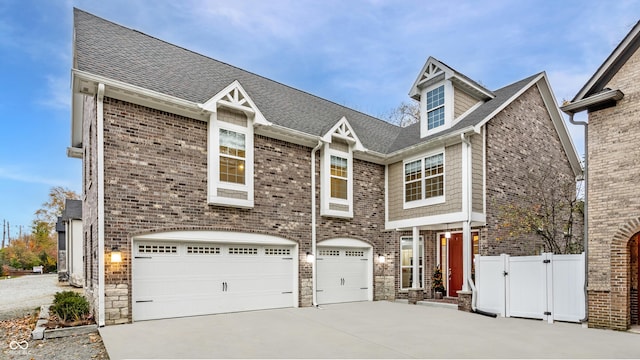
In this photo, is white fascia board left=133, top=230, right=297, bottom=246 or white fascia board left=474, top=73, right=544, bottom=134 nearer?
white fascia board left=133, top=230, right=297, bottom=246

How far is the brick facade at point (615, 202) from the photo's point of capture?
8.18 meters

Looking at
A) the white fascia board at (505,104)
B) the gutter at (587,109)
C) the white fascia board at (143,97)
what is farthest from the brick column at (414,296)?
the white fascia board at (143,97)

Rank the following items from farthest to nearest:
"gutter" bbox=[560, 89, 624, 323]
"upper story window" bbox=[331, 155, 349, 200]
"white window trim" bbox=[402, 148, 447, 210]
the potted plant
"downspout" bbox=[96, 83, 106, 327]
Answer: the potted plant, "upper story window" bbox=[331, 155, 349, 200], "white window trim" bbox=[402, 148, 447, 210], "gutter" bbox=[560, 89, 624, 323], "downspout" bbox=[96, 83, 106, 327]

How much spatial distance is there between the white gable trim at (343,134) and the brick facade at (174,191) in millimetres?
882

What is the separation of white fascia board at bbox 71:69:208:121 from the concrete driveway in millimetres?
5145

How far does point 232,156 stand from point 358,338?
572cm

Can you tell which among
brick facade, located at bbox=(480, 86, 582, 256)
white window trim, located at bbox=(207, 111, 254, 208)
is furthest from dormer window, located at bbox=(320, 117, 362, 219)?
brick facade, located at bbox=(480, 86, 582, 256)

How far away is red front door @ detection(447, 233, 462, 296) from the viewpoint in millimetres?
13820

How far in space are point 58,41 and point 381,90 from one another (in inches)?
4872

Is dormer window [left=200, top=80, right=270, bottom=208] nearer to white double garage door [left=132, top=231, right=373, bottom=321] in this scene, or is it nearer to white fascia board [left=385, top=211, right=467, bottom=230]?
white double garage door [left=132, top=231, right=373, bottom=321]

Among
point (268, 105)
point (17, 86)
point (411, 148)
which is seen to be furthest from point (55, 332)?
point (17, 86)

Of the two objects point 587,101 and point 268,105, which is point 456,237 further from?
point 268,105

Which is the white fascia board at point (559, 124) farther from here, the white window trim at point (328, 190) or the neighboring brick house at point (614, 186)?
the white window trim at point (328, 190)

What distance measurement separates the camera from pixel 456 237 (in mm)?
13977
